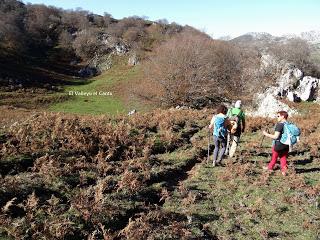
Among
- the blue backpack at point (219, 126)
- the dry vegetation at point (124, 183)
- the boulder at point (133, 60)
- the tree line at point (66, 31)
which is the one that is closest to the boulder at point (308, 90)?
the dry vegetation at point (124, 183)

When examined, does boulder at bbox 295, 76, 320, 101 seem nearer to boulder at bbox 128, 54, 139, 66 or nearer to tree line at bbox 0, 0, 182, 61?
boulder at bbox 128, 54, 139, 66

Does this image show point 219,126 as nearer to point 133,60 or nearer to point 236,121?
point 236,121

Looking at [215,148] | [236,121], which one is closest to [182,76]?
[236,121]

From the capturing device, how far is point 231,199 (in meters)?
→ 13.7

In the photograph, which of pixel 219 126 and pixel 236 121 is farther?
pixel 236 121

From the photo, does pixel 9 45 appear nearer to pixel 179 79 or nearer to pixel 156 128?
pixel 179 79

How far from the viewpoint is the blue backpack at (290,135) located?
50.0 ft

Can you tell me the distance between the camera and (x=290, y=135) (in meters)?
15.2

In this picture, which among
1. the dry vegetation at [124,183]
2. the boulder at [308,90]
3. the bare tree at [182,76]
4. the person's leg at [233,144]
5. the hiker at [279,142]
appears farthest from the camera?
the boulder at [308,90]

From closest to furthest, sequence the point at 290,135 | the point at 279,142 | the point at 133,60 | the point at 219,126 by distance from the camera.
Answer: the point at 290,135, the point at 279,142, the point at 219,126, the point at 133,60

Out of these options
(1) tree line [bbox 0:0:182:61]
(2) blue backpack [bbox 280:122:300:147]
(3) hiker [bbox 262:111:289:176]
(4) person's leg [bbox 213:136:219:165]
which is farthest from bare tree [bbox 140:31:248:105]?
(1) tree line [bbox 0:0:182:61]

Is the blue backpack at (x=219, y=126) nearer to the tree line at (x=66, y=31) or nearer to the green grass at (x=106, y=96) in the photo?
the green grass at (x=106, y=96)

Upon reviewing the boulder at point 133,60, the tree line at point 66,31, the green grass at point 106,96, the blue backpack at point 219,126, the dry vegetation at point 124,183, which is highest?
the tree line at point 66,31

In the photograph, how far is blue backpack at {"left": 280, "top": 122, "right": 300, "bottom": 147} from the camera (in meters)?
15.2
